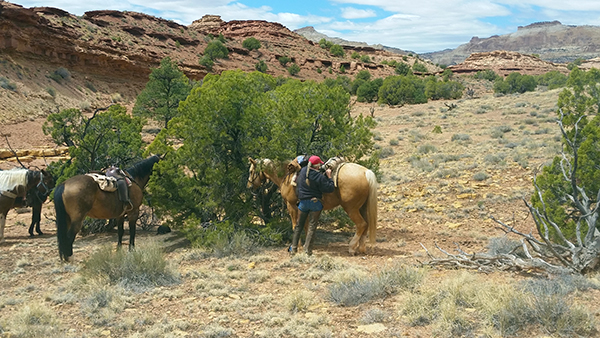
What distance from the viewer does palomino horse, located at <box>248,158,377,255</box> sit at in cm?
863

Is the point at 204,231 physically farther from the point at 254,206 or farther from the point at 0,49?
the point at 0,49

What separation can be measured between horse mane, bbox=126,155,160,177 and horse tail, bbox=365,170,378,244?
4.68 meters

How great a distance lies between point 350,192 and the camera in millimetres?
8633

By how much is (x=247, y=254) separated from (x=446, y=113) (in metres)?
30.1

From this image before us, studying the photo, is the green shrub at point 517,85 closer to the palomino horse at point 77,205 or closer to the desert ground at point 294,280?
the desert ground at point 294,280

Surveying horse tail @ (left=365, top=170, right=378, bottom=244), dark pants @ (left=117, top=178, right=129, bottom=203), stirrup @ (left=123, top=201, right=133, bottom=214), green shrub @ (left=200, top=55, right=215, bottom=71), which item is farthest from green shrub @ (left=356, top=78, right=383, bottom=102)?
dark pants @ (left=117, top=178, right=129, bottom=203)

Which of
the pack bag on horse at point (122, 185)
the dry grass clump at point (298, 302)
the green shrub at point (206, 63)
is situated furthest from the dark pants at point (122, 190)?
the green shrub at point (206, 63)

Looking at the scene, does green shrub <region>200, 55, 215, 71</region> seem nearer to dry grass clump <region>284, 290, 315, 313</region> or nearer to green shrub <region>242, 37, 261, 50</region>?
green shrub <region>242, 37, 261, 50</region>

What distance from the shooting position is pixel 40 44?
1652 inches

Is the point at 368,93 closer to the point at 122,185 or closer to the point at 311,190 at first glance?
the point at 311,190

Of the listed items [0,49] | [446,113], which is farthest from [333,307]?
[0,49]

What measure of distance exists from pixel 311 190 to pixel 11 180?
306 inches

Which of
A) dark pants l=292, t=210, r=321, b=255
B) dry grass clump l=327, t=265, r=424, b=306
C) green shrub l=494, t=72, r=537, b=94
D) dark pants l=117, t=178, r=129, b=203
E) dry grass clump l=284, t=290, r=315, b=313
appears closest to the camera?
dry grass clump l=284, t=290, r=315, b=313

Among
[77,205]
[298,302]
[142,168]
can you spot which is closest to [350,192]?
[298,302]
